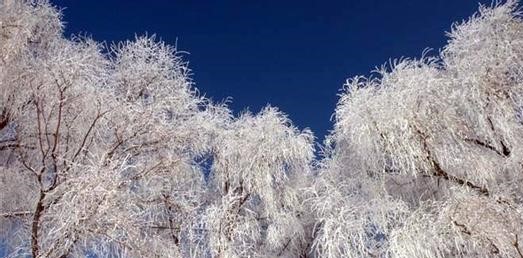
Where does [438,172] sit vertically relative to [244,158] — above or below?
below

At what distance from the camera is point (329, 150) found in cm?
599

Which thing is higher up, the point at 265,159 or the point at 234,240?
the point at 265,159

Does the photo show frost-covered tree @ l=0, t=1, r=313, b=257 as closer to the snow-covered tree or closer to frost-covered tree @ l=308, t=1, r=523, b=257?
the snow-covered tree

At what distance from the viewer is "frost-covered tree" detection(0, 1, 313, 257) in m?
3.30

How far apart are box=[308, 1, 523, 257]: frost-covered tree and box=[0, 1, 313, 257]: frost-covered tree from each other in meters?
0.83

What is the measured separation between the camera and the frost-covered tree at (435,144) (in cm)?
448

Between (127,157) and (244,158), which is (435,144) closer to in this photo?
(244,158)

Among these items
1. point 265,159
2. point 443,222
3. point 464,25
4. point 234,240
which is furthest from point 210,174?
point 464,25

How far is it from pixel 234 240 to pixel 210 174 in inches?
43.8

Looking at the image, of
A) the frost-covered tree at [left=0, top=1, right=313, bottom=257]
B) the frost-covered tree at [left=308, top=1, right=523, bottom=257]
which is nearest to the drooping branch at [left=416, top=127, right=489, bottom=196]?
the frost-covered tree at [left=308, top=1, right=523, bottom=257]

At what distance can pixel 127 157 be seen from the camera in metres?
3.55

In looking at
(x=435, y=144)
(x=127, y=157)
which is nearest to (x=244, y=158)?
(x=435, y=144)

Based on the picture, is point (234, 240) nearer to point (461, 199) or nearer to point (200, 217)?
point (200, 217)

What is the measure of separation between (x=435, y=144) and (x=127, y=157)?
281 centimetres
